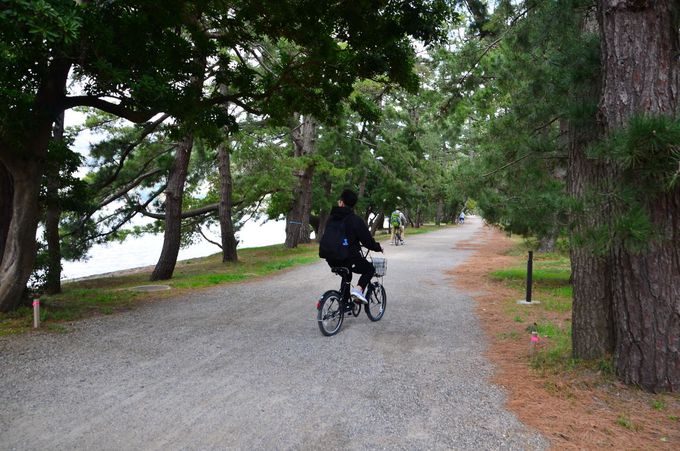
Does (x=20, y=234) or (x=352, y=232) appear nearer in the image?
(x=352, y=232)

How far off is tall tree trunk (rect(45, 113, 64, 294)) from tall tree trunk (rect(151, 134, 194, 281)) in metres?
3.13

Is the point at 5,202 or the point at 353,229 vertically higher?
the point at 5,202

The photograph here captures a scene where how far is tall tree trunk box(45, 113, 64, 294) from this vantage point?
9.05 m

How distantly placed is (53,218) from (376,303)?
9.29m

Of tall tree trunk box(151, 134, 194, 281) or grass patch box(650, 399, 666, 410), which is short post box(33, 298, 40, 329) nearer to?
tall tree trunk box(151, 134, 194, 281)

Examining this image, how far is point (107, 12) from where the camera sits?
6.83 m

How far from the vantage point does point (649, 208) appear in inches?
166

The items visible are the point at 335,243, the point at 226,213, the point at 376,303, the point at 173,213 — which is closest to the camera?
the point at 335,243

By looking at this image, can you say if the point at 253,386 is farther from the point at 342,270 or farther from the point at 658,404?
the point at 658,404

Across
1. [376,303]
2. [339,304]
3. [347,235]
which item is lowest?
[376,303]

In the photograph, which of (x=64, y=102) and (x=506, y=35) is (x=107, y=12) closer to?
(x=64, y=102)

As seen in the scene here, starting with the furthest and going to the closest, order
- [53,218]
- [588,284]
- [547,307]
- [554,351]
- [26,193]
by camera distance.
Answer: [53,218], [547,307], [26,193], [554,351], [588,284]

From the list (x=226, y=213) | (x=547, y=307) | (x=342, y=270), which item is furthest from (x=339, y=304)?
(x=226, y=213)

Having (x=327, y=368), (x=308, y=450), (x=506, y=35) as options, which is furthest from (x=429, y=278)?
(x=308, y=450)
